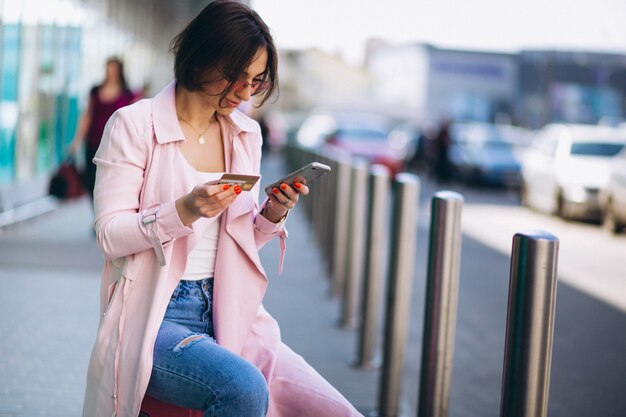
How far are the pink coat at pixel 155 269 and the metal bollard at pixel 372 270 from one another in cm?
296

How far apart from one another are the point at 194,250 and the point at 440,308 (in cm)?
159

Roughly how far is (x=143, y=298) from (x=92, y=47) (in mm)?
17004

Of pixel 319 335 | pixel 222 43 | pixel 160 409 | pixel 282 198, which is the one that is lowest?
pixel 319 335

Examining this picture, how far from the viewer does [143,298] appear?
258cm

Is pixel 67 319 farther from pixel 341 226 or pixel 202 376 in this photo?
pixel 202 376

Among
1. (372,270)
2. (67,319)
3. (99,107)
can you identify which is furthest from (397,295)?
(99,107)

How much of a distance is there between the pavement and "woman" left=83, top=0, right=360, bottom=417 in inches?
83.2

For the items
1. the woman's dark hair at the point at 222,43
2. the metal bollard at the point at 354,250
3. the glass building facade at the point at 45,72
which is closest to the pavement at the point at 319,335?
the metal bollard at the point at 354,250

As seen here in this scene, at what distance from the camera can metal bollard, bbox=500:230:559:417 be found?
9.09 feet

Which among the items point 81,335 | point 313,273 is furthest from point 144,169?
point 313,273

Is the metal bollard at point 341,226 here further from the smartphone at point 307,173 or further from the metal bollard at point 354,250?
the smartphone at point 307,173

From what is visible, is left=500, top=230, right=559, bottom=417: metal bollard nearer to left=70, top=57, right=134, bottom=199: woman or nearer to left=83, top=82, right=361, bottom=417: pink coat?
left=83, top=82, right=361, bottom=417: pink coat

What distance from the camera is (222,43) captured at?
2.61 metres

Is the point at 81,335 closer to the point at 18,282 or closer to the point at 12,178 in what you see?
the point at 18,282
